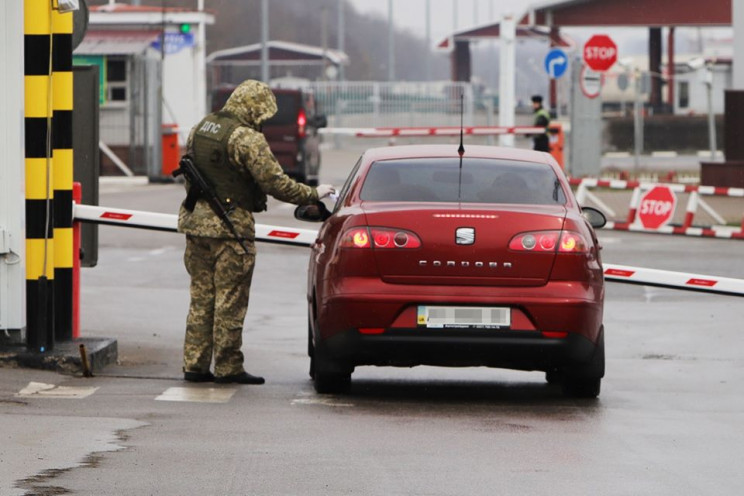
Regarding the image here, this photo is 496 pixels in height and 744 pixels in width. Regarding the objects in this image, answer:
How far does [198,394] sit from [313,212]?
127 centimetres

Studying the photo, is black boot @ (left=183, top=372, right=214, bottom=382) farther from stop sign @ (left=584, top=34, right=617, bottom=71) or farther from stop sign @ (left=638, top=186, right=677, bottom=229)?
stop sign @ (left=584, top=34, right=617, bottom=71)

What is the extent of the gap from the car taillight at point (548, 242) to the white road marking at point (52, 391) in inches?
95.5

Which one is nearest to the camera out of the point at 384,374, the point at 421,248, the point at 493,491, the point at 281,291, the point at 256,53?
the point at 493,491

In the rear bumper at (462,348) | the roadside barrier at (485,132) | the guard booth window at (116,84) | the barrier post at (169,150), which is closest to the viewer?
the rear bumper at (462,348)

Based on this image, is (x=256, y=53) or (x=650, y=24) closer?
(x=650, y=24)

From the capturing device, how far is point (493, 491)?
6.84 meters

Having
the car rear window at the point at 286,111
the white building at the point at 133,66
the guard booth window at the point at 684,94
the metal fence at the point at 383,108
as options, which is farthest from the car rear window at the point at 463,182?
the guard booth window at the point at 684,94

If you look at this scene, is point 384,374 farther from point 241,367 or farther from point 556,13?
point 556,13

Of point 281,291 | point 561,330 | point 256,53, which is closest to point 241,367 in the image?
point 561,330

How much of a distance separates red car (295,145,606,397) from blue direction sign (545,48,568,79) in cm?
2733

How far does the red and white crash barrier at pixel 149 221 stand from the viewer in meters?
11.0

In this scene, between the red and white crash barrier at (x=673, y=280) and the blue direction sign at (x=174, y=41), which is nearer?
the red and white crash barrier at (x=673, y=280)

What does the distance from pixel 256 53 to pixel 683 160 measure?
57.4 m

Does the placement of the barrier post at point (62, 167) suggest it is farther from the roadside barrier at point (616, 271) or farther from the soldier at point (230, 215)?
the soldier at point (230, 215)
